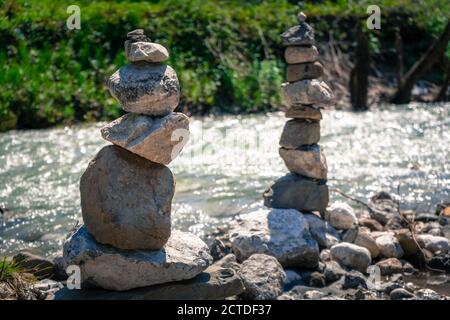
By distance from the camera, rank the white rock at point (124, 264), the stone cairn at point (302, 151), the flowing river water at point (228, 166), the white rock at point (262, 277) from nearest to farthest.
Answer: the white rock at point (124, 264) → the white rock at point (262, 277) → the stone cairn at point (302, 151) → the flowing river water at point (228, 166)

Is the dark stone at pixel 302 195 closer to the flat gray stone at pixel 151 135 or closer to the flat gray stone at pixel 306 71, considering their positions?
the flat gray stone at pixel 306 71

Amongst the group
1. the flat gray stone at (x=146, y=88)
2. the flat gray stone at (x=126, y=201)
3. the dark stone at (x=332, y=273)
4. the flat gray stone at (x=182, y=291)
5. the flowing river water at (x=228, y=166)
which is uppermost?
the flat gray stone at (x=146, y=88)

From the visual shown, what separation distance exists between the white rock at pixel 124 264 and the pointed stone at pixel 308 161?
3327 millimetres

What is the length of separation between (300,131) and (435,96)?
1285 cm

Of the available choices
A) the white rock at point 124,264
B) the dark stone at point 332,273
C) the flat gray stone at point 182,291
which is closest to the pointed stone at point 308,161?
the dark stone at point 332,273

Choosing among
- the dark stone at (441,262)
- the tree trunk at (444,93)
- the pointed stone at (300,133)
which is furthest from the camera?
the tree trunk at (444,93)

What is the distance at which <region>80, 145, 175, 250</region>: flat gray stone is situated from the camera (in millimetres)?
6859

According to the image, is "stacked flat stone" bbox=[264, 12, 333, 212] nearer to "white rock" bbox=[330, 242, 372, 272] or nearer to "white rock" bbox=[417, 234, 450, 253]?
"white rock" bbox=[330, 242, 372, 272]

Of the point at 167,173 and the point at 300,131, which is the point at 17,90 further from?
the point at 167,173

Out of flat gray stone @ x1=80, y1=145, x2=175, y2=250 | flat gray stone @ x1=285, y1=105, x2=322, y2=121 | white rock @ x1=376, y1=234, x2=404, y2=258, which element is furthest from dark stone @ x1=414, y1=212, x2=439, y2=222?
flat gray stone @ x1=80, y1=145, x2=175, y2=250

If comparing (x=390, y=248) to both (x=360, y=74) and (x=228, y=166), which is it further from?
(x=360, y=74)

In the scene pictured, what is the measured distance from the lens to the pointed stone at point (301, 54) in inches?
387

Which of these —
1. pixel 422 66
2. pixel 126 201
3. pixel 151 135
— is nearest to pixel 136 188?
pixel 126 201
